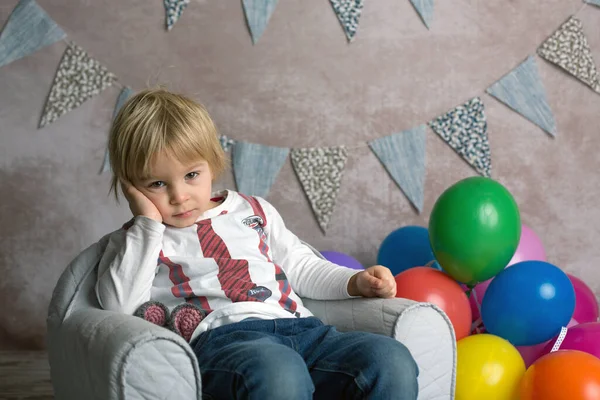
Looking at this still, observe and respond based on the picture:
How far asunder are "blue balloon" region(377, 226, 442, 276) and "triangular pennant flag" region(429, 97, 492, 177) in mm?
445

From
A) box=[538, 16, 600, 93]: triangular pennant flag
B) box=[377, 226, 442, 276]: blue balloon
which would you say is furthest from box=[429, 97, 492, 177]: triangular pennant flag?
box=[377, 226, 442, 276]: blue balloon

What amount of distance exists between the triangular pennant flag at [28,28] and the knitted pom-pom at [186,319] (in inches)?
60.2

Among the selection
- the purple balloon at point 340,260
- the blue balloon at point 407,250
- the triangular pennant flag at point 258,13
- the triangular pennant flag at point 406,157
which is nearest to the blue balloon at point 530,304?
the blue balloon at point 407,250

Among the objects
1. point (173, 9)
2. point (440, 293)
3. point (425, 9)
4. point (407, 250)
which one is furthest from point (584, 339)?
point (173, 9)

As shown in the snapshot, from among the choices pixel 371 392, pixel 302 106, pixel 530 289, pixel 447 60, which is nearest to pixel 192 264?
pixel 371 392

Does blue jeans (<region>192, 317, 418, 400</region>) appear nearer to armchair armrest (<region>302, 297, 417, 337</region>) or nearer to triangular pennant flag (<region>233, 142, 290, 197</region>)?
armchair armrest (<region>302, 297, 417, 337</region>)

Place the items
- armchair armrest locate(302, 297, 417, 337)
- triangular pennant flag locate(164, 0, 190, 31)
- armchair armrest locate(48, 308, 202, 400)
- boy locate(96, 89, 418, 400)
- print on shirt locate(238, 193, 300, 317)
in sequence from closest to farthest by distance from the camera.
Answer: armchair armrest locate(48, 308, 202, 400) → boy locate(96, 89, 418, 400) → armchair armrest locate(302, 297, 417, 337) → print on shirt locate(238, 193, 300, 317) → triangular pennant flag locate(164, 0, 190, 31)

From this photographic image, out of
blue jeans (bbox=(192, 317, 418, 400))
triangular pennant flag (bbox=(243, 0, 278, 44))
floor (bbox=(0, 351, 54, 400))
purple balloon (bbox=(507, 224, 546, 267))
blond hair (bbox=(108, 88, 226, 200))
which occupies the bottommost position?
floor (bbox=(0, 351, 54, 400))

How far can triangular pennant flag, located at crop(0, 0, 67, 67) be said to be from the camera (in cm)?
270

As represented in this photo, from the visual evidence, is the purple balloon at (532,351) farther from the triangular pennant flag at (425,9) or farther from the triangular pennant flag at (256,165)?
the triangular pennant flag at (425,9)

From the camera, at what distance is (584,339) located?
1.96 m

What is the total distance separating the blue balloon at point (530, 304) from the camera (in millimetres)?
1986

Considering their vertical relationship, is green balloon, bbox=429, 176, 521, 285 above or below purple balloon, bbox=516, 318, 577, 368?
above

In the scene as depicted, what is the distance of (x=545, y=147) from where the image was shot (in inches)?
109
